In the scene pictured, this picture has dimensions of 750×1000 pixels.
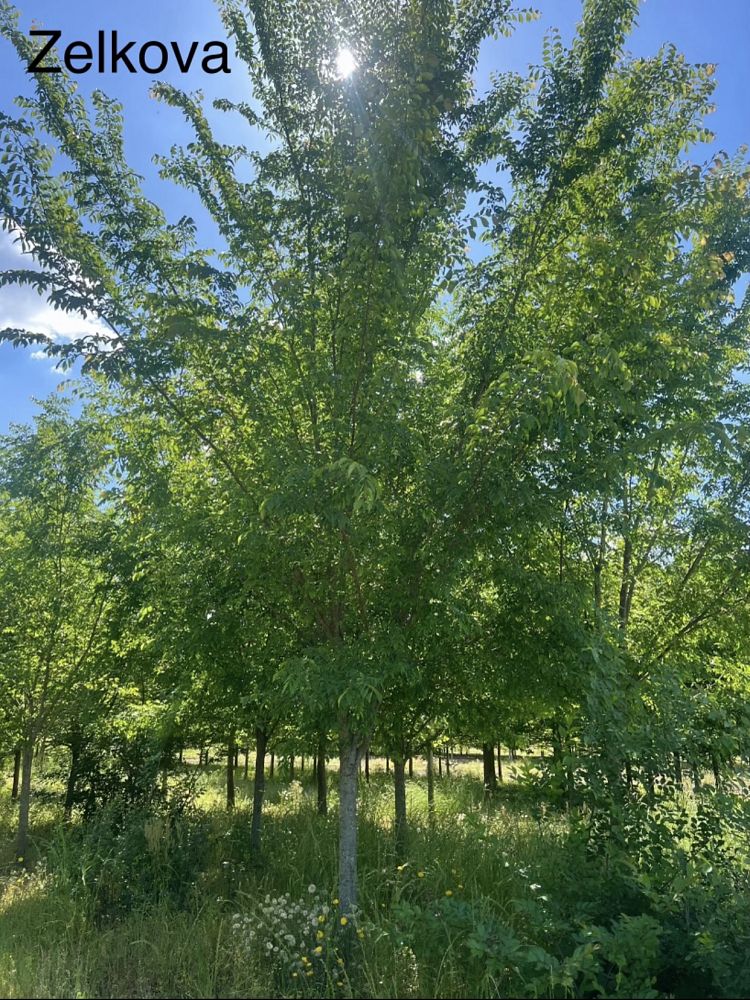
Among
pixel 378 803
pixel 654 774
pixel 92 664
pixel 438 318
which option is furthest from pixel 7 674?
pixel 654 774

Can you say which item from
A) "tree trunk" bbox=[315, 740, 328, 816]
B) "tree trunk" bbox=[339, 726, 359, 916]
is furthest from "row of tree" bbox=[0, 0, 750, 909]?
"tree trunk" bbox=[315, 740, 328, 816]

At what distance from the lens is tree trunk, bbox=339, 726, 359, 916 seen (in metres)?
4.36

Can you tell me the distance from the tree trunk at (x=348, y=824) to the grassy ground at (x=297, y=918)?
0.56 ft

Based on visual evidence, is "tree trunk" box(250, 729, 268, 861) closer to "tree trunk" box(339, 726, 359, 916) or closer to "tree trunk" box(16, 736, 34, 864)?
"tree trunk" box(339, 726, 359, 916)

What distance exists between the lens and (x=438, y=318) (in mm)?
5445

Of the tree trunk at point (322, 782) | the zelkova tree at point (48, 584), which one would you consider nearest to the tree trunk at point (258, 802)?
the tree trunk at point (322, 782)

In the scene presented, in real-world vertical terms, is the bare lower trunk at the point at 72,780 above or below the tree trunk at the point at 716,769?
below

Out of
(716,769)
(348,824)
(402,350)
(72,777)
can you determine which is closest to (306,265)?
(402,350)

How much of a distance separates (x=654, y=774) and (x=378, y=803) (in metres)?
6.02

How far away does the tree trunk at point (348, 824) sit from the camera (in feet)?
14.3

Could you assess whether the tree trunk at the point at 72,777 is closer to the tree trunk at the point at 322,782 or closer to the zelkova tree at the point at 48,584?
the zelkova tree at the point at 48,584

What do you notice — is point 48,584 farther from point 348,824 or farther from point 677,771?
point 677,771

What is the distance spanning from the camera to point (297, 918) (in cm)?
433

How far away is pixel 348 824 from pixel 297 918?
2.33 ft
